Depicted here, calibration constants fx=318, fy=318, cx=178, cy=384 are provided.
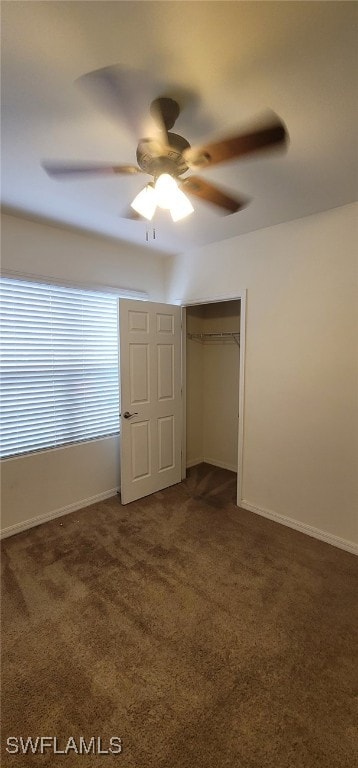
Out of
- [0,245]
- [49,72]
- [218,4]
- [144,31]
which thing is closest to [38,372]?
[0,245]

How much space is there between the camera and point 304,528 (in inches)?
105

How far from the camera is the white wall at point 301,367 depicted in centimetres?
236

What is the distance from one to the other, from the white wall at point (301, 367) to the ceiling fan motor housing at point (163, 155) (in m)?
1.44

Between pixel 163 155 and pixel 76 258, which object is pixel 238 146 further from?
pixel 76 258

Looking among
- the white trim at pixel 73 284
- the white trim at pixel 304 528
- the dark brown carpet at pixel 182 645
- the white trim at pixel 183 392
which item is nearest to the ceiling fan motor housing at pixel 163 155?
the white trim at pixel 73 284

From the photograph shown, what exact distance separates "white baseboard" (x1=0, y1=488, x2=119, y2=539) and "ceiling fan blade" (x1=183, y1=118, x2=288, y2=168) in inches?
112

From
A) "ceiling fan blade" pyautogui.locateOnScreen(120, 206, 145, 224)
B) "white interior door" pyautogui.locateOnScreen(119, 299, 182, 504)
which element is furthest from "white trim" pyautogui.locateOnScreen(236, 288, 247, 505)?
"ceiling fan blade" pyautogui.locateOnScreen(120, 206, 145, 224)

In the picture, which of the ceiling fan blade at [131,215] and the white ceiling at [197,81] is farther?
the ceiling fan blade at [131,215]

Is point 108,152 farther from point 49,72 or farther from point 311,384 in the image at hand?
point 311,384

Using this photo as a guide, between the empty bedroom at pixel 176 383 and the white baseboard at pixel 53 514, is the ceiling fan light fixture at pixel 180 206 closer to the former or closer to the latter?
the empty bedroom at pixel 176 383

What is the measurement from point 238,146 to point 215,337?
2.89 meters

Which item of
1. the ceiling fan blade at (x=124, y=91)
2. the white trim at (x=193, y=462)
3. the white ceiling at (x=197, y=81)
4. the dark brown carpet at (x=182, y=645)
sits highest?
the white ceiling at (x=197, y=81)

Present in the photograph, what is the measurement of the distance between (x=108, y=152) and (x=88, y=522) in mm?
2738

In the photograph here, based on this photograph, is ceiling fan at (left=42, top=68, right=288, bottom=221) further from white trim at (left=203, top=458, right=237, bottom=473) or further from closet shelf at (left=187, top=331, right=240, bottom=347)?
white trim at (left=203, top=458, right=237, bottom=473)
